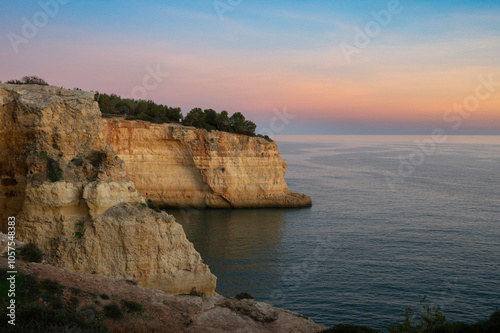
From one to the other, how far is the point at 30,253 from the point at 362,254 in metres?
21.8

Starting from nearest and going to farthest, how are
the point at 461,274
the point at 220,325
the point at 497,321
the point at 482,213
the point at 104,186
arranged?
1. the point at 497,321
2. the point at 220,325
3. the point at 104,186
4. the point at 461,274
5. the point at 482,213

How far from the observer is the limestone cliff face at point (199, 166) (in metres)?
43.5

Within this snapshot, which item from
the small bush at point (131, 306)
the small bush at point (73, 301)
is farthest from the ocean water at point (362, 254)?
the small bush at point (73, 301)

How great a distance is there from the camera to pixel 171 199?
45.0 m

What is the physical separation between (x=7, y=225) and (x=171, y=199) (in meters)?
27.7

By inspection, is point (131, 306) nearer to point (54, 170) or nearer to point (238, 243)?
point (54, 170)

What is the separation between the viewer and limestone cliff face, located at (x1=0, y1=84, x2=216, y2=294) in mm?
16703

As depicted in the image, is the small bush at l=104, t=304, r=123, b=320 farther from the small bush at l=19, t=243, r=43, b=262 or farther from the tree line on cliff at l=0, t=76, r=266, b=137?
the tree line on cliff at l=0, t=76, r=266, b=137

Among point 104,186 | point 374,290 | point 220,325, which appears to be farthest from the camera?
point 374,290

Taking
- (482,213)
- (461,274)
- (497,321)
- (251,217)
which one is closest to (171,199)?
(251,217)

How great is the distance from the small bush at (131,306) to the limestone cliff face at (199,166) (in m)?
31.4

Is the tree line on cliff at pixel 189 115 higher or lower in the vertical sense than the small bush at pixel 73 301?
higher

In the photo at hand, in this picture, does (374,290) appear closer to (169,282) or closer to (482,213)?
(169,282)

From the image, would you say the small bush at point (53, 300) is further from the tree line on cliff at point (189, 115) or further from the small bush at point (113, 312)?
the tree line on cliff at point (189, 115)
